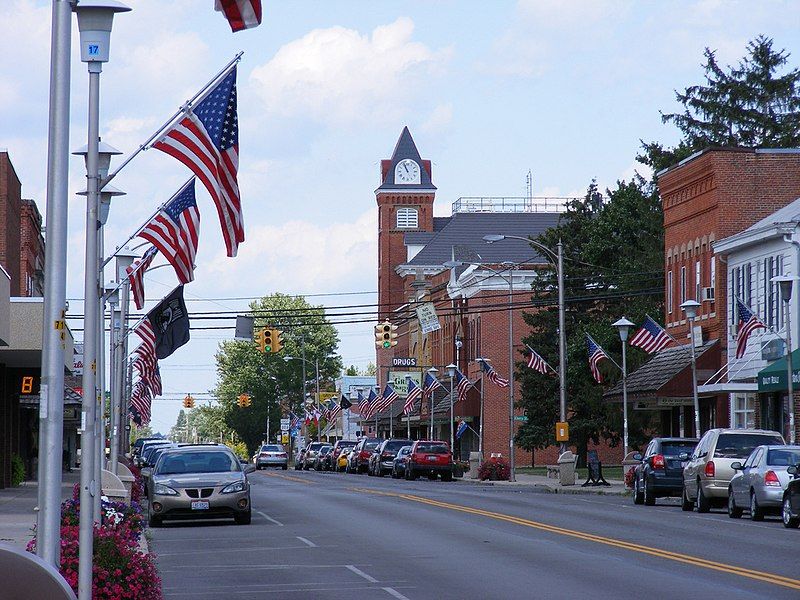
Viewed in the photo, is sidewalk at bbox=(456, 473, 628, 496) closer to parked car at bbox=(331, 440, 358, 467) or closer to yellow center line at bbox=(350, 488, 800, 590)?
yellow center line at bbox=(350, 488, 800, 590)

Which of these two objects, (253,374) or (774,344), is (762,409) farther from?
(253,374)

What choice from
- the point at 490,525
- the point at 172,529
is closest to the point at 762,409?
the point at 490,525

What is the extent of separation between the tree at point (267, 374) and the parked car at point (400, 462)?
7087 cm

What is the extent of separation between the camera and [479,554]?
20.8 meters

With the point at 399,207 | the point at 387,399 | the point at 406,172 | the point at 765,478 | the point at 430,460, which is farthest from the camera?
the point at 406,172

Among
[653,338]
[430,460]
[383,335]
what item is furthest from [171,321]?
[430,460]

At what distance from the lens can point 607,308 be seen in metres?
72.1

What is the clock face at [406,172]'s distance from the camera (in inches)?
4788

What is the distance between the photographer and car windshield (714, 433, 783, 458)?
3284cm

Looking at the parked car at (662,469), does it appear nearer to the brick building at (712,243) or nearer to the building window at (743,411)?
the brick building at (712,243)

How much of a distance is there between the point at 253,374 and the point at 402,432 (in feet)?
119

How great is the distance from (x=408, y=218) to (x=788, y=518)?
94063mm

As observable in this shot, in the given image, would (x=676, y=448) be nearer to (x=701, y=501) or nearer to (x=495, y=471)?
(x=701, y=501)

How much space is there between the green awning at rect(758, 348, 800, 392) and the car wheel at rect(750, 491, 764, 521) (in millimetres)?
8824
